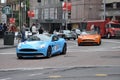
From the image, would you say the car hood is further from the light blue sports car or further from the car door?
the car door

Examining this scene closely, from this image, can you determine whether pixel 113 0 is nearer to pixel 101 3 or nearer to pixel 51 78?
pixel 101 3

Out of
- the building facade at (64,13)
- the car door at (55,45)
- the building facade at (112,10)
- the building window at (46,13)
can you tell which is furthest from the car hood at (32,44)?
the building window at (46,13)

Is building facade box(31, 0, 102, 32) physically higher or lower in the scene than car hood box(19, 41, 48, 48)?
higher

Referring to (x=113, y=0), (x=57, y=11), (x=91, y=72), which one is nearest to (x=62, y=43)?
(x=91, y=72)

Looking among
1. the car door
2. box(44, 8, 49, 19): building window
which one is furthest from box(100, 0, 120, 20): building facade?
the car door

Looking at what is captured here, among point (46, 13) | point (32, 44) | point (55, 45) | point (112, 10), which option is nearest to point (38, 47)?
point (32, 44)

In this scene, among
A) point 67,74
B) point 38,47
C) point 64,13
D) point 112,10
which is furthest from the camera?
point 64,13

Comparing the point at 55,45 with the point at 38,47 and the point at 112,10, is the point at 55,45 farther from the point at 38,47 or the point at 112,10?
the point at 112,10

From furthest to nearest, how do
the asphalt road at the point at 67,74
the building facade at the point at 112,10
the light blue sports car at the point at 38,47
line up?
1. the building facade at the point at 112,10
2. the light blue sports car at the point at 38,47
3. the asphalt road at the point at 67,74

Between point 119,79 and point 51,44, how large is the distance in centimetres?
951

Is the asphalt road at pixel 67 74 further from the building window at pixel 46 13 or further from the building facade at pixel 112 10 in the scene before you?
the building window at pixel 46 13

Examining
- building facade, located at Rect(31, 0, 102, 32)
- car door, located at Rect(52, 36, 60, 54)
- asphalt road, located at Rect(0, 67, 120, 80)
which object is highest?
building facade, located at Rect(31, 0, 102, 32)

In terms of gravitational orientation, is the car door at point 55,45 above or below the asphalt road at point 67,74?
above

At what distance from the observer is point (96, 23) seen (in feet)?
195
